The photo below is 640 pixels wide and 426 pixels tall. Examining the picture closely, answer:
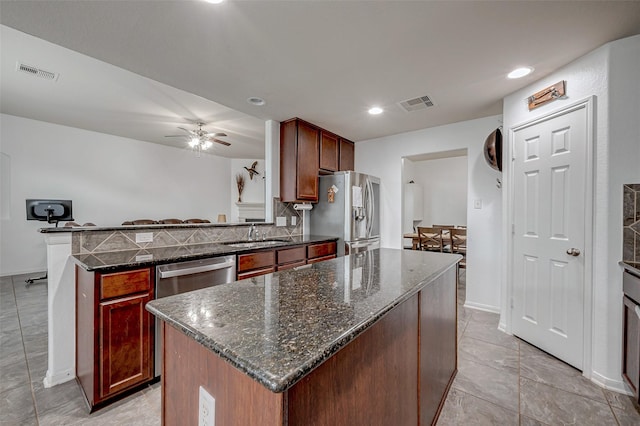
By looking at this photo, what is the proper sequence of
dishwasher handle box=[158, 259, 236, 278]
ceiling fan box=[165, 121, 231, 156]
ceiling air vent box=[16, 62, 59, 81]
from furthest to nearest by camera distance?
ceiling fan box=[165, 121, 231, 156], ceiling air vent box=[16, 62, 59, 81], dishwasher handle box=[158, 259, 236, 278]

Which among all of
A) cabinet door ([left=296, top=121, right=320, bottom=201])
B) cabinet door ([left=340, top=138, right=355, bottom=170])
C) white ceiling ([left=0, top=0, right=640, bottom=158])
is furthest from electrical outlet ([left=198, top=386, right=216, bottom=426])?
cabinet door ([left=340, top=138, right=355, bottom=170])

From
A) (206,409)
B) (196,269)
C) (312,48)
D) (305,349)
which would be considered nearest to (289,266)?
(196,269)

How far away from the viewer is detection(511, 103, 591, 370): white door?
6.52 feet

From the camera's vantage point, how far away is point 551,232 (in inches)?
86.4

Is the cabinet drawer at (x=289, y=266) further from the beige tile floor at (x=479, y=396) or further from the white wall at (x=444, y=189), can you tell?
the white wall at (x=444, y=189)

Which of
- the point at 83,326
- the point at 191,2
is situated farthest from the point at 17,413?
the point at 191,2

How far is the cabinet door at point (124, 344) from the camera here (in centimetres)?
158

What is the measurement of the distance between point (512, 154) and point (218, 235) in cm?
312

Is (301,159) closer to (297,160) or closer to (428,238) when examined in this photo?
(297,160)

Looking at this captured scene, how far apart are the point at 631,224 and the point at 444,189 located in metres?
5.79

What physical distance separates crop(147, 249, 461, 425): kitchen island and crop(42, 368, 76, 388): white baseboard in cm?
163

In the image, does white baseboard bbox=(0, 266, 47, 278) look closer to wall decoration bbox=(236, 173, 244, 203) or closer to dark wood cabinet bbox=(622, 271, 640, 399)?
wall decoration bbox=(236, 173, 244, 203)

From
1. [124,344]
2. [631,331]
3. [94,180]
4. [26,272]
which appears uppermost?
[94,180]

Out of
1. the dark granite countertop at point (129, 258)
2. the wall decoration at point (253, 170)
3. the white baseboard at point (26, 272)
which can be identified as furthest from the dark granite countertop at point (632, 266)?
the white baseboard at point (26, 272)
